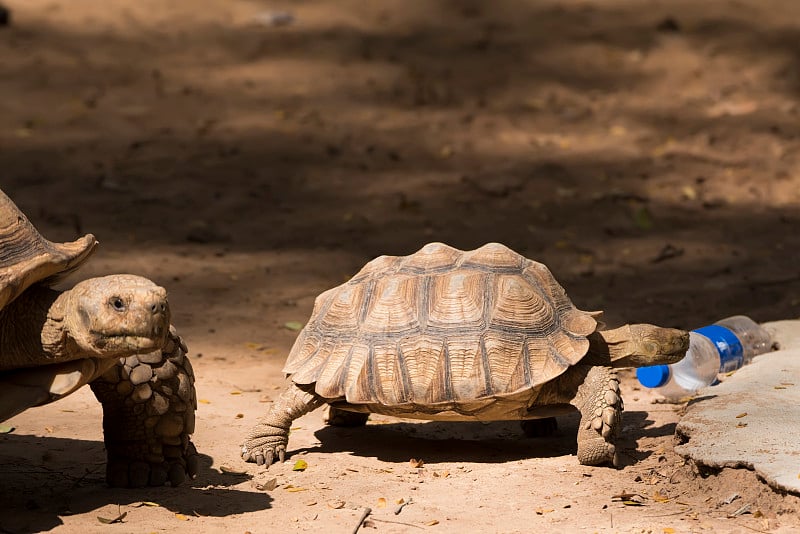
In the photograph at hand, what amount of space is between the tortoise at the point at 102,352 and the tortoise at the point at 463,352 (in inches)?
20.1

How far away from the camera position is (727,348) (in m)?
5.27

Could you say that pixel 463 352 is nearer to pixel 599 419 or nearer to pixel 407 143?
pixel 599 419

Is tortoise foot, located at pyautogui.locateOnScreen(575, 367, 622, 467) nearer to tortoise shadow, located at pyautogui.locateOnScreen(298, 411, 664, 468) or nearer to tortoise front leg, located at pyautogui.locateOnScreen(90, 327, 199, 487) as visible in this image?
tortoise shadow, located at pyautogui.locateOnScreen(298, 411, 664, 468)

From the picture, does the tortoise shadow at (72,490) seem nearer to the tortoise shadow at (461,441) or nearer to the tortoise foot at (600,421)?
the tortoise shadow at (461,441)

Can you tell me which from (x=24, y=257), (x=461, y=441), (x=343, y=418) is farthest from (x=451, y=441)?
(x=24, y=257)

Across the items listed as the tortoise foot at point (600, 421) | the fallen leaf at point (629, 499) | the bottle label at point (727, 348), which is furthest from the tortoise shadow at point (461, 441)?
the bottle label at point (727, 348)

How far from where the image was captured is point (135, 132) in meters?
9.98

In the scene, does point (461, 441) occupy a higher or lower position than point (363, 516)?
lower

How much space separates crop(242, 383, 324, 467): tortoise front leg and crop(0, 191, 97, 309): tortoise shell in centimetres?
111

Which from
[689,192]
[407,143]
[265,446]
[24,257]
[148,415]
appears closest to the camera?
[24,257]

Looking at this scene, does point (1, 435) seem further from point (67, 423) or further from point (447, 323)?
point (447, 323)

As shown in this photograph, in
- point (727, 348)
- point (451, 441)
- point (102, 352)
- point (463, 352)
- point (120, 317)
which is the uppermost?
point (120, 317)

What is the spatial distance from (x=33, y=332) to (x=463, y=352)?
5.23 feet

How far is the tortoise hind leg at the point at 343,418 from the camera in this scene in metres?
4.89
